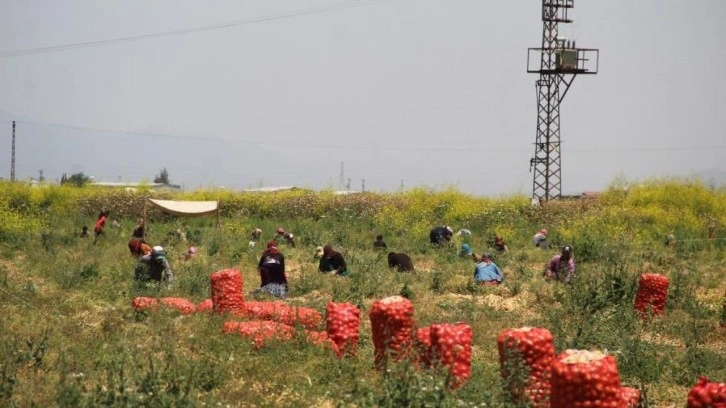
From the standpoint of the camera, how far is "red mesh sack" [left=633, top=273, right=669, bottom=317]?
1239cm

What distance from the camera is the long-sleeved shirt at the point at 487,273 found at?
15.2 metres

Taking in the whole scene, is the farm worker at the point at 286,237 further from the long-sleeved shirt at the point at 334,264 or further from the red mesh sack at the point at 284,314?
the red mesh sack at the point at 284,314

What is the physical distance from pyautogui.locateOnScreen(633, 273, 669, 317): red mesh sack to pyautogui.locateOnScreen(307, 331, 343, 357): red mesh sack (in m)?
5.11

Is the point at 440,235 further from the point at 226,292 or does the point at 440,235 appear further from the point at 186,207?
the point at 226,292

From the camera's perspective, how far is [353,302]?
1285 cm

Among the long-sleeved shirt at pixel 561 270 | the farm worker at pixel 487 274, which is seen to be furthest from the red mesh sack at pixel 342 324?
the long-sleeved shirt at pixel 561 270

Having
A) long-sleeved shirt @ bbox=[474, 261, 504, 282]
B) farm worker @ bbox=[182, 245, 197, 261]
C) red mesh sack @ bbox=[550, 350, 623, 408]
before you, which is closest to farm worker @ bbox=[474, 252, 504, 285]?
long-sleeved shirt @ bbox=[474, 261, 504, 282]

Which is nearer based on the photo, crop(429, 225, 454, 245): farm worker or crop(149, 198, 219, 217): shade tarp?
crop(429, 225, 454, 245): farm worker

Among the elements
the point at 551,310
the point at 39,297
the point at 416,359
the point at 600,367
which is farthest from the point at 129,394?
the point at 551,310

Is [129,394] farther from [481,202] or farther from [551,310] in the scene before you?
[481,202]

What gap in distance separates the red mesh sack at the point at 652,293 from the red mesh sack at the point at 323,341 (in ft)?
16.8

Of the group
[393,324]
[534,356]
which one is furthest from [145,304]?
[534,356]

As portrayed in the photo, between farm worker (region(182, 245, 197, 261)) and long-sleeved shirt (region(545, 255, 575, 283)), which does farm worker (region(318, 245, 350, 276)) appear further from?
farm worker (region(182, 245, 197, 261))

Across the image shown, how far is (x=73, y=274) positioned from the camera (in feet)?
47.3
